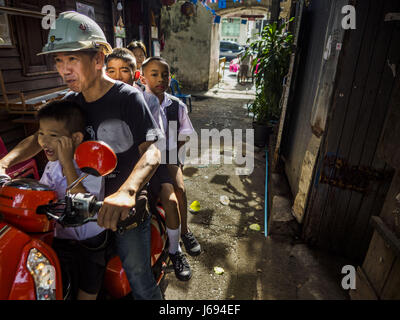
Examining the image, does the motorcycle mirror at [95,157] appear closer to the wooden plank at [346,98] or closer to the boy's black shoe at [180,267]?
the boy's black shoe at [180,267]

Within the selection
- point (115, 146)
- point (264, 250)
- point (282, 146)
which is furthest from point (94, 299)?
point (282, 146)

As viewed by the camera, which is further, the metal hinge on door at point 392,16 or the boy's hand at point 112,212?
the metal hinge on door at point 392,16

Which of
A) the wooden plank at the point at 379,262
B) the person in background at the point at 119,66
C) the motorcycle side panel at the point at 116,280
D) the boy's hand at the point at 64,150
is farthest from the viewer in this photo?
the person in background at the point at 119,66

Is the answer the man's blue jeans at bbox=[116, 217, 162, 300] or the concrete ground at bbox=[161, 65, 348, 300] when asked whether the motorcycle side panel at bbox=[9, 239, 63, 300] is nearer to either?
the man's blue jeans at bbox=[116, 217, 162, 300]

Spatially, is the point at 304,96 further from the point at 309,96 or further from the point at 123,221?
the point at 123,221

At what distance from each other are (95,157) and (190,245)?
2.19 metres

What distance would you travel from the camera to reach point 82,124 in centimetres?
164

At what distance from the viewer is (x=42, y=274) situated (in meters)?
1.28

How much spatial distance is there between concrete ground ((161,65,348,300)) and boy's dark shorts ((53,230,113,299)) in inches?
45.5

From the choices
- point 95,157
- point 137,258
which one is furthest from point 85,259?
point 95,157

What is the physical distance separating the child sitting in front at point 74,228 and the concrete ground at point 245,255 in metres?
1.18

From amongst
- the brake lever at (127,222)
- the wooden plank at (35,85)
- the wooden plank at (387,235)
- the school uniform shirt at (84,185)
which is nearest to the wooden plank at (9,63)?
the wooden plank at (35,85)

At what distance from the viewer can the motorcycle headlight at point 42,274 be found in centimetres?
126

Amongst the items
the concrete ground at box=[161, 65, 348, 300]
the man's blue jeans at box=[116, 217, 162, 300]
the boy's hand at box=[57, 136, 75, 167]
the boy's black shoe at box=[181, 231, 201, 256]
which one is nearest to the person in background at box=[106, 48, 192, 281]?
the concrete ground at box=[161, 65, 348, 300]
